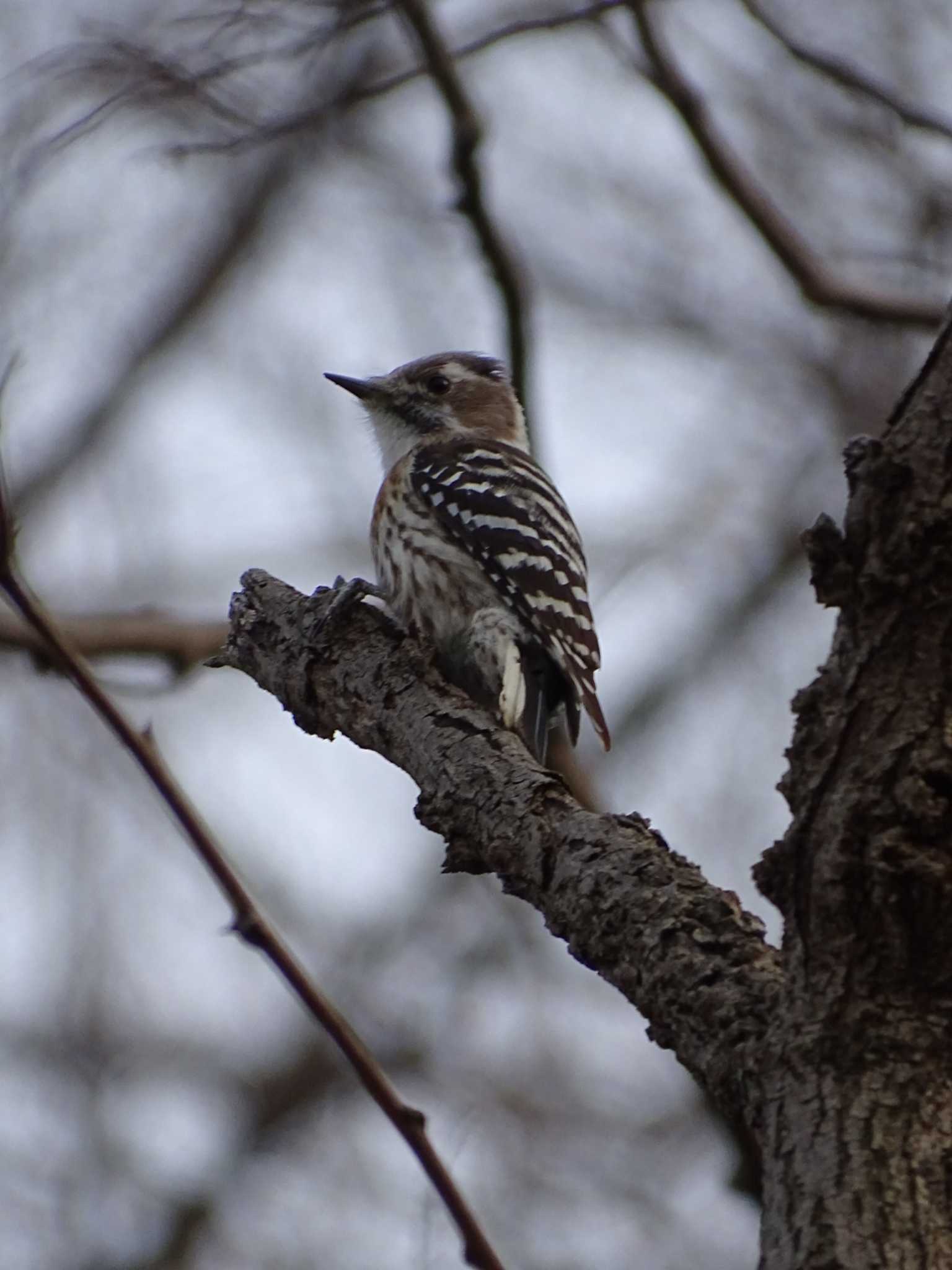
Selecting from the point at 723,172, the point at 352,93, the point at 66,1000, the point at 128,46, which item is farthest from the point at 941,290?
the point at 66,1000

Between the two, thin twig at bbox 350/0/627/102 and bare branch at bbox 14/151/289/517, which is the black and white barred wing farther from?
bare branch at bbox 14/151/289/517

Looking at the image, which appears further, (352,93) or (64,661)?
(352,93)

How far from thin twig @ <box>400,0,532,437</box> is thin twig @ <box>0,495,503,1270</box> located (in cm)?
403

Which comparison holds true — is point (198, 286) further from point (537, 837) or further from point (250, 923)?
point (250, 923)

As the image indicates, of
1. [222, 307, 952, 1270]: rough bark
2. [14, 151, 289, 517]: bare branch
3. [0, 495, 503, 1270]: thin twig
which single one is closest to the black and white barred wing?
[222, 307, 952, 1270]: rough bark

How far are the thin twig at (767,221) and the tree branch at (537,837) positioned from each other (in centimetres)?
263

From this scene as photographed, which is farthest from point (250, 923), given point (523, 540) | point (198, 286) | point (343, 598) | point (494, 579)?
point (198, 286)

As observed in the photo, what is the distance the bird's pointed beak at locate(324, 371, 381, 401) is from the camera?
736 cm

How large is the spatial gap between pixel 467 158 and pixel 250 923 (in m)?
4.27

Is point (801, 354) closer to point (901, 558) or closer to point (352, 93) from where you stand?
point (352, 93)

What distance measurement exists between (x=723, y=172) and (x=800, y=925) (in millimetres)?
4348

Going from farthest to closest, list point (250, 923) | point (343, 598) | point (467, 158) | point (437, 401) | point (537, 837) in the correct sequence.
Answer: point (437, 401) → point (467, 158) → point (343, 598) → point (537, 837) → point (250, 923)

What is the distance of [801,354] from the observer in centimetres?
1170

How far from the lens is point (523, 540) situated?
6.12 m
